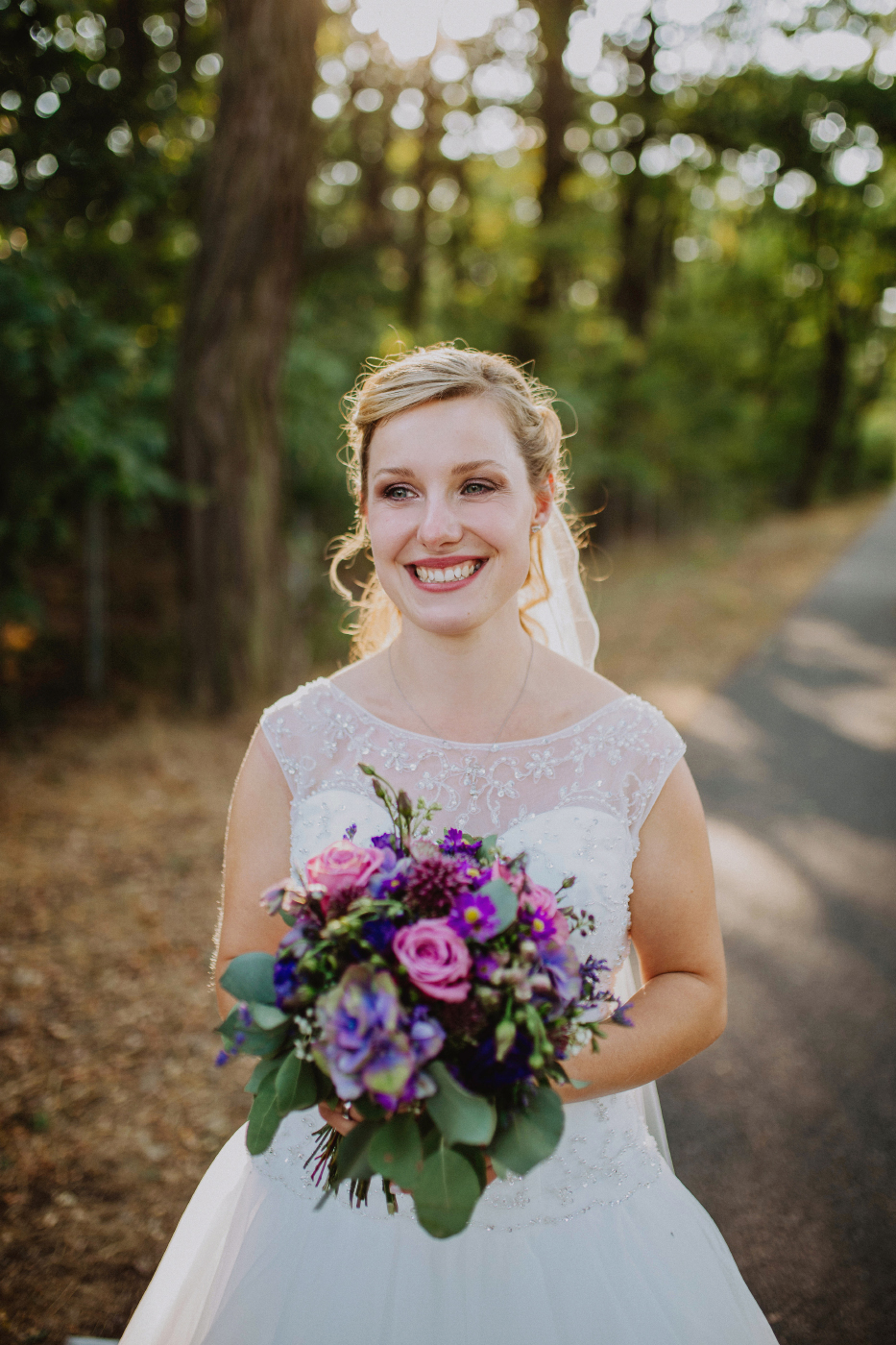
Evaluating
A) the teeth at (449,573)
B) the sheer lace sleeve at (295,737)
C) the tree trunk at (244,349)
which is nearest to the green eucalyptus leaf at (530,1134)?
the sheer lace sleeve at (295,737)

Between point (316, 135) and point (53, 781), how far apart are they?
534 cm

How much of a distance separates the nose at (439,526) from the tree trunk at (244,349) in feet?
16.7

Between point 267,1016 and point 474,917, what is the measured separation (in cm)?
36

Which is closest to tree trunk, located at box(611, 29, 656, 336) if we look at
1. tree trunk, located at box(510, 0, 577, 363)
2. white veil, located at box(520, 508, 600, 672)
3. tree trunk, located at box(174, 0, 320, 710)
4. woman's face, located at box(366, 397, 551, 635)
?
tree trunk, located at box(510, 0, 577, 363)

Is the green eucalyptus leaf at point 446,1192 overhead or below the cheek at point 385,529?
below

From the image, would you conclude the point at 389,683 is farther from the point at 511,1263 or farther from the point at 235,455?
the point at 235,455

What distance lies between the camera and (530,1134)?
130cm

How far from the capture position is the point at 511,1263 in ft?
6.03

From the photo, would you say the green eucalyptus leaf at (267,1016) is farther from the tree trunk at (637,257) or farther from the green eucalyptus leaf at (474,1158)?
the tree trunk at (637,257)

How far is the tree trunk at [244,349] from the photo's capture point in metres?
6.21

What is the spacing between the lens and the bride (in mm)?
1776

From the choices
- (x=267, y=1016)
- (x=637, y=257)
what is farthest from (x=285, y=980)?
(x=637, y=257)

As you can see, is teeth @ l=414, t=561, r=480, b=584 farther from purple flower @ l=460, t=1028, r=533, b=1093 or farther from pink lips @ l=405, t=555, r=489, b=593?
purple flower @ l=460, t=1028, r=533, b=1093

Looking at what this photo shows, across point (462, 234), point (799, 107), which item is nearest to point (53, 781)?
point (799, 107)
